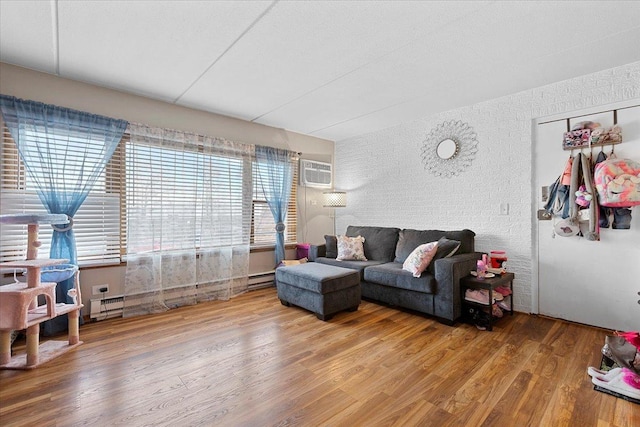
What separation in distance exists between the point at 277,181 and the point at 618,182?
12.4ft

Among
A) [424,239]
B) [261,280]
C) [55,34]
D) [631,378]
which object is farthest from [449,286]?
[55,34]

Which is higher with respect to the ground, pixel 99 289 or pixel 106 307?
pixel 99 289

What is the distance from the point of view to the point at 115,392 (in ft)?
5.81

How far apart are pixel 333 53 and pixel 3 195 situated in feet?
10.6

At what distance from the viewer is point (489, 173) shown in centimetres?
340

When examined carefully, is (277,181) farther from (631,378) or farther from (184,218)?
(631,378)

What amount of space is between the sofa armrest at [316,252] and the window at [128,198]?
80 cm

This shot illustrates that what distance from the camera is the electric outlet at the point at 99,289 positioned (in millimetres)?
2983

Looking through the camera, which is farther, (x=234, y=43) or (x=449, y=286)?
(x=449, y=286)

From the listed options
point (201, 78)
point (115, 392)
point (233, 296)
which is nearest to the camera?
point (115, 392)

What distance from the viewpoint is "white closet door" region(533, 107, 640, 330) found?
255cm

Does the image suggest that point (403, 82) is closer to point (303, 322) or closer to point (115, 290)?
point (303, 322)

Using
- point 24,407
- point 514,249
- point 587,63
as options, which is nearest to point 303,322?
point 24,407

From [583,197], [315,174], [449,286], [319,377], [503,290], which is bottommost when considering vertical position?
[319,377]
